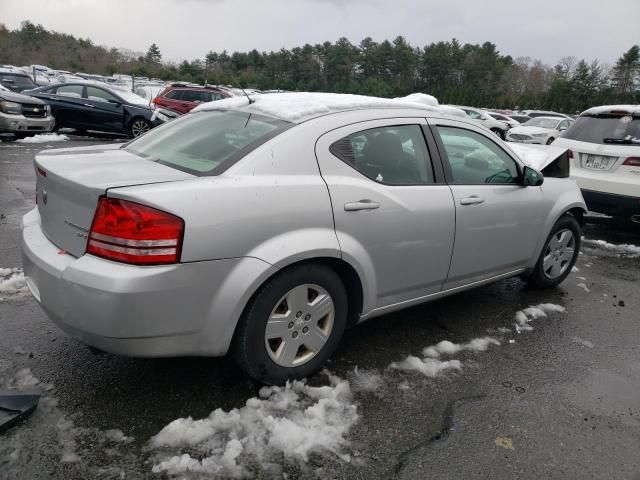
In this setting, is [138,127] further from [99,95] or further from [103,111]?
[99,95]

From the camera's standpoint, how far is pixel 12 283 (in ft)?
12.9

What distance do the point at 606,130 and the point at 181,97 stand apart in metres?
14.7

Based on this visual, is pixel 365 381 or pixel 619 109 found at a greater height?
pixel 619 109

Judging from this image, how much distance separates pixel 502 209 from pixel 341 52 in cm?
6336

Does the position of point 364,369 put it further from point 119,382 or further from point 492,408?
point 119,382

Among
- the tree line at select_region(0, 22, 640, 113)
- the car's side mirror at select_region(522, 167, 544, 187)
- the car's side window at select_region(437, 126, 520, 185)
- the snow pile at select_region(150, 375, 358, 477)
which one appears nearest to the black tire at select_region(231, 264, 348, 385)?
the snow pile at select_region(150, 375, 358, 477)

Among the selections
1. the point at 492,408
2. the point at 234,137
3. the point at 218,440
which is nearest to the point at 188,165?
the point at 234,137

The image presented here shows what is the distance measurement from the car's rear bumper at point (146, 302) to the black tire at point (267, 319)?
3.6 inches

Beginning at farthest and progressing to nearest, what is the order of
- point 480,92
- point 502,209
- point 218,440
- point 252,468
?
point 480,92
point 502,209
point 218,440
point 252,468

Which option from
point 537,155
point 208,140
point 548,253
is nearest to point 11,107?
point 208,140

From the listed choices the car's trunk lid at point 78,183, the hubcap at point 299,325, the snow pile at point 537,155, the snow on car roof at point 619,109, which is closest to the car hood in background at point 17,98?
the car's trunk lid at point 78,183

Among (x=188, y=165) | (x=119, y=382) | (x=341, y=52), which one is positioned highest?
(x=341, y=52)

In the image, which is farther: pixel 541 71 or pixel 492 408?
pixel 541 71

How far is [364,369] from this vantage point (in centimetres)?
311
